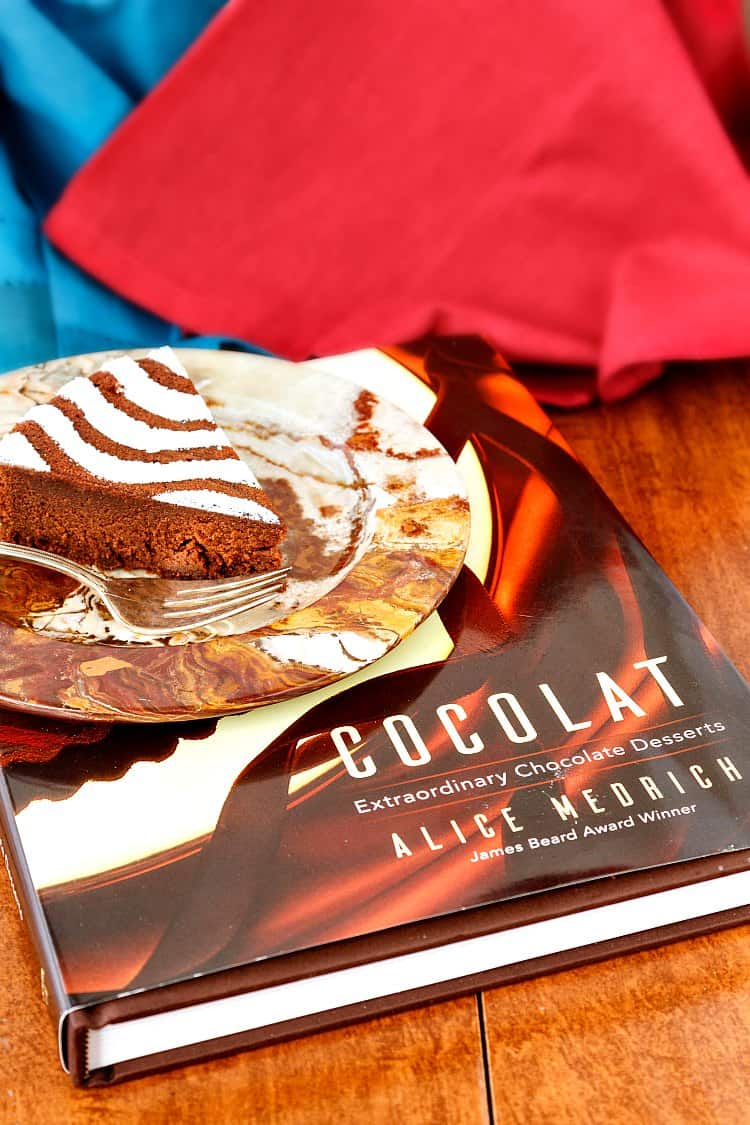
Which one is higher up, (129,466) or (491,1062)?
(129,466)

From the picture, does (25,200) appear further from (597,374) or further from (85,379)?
(597,374)

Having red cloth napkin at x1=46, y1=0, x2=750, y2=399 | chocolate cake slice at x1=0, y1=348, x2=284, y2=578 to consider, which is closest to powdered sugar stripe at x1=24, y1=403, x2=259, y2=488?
chocolate cake slice at x1=0, y1=348, x2=284, y2=578

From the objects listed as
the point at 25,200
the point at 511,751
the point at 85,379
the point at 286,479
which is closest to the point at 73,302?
the point at 25,200

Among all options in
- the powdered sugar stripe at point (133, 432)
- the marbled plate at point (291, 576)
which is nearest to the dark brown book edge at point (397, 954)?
the marbled plate at point (291, 576)

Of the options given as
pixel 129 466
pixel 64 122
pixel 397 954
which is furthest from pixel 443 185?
pixel 397 954

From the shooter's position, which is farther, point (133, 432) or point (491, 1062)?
point (133, 432)

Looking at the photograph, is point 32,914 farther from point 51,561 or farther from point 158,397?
point 158,397

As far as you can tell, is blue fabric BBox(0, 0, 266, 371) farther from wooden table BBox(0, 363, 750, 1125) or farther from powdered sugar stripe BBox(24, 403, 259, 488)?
wooden table BBox(0, 363, 750, 1125)
